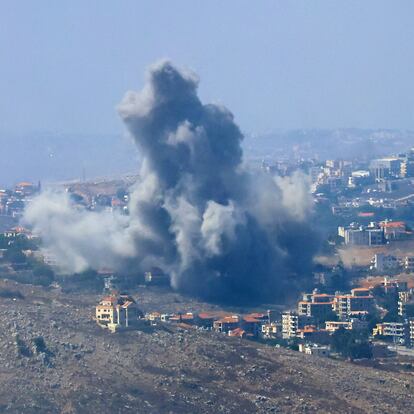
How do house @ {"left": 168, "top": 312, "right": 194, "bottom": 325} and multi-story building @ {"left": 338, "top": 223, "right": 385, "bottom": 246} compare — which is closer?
house @ {"left": 168, "top": 312, "right": 194, "bottom": 325}

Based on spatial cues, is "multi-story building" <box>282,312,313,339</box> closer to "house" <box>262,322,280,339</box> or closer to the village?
the village

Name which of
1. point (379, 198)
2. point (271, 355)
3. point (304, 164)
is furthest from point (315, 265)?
point (304, 164)

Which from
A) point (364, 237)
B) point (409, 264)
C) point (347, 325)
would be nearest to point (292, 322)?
point (347, 325)

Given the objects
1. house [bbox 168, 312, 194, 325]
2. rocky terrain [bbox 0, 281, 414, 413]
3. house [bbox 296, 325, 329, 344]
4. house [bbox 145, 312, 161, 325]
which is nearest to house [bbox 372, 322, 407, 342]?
house [bbox 296, 325, 329, 344]

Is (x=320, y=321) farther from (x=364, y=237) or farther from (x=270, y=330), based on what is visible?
(x=364, y=237)

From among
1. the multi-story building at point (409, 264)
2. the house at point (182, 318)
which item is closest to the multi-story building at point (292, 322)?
the house at point (182, 318)

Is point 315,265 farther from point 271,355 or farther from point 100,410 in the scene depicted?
point 100,410

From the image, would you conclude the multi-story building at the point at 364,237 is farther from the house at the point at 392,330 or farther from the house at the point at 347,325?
the house at the point at 392,330
